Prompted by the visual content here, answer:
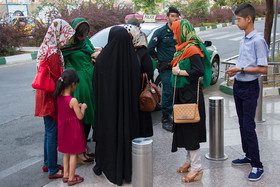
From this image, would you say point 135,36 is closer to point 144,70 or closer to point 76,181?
point 144,70

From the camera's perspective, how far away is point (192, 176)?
3.96 metres

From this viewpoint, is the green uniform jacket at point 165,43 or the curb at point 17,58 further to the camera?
the curb at point 17,58

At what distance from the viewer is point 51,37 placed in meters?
4.11

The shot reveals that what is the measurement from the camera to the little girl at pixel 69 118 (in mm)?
3855

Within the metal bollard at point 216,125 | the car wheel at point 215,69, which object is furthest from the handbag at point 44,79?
the car wheel at point 215,69

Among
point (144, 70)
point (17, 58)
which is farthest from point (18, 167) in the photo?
point (17, 58)

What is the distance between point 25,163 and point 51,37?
1.87 meters

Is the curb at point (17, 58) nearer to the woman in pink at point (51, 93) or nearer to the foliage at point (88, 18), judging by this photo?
the foliage at point (88, 18)

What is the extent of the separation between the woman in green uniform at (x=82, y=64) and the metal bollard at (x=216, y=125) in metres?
1.58

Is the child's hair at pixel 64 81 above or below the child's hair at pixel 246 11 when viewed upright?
below

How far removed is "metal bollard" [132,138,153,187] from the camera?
121 inches

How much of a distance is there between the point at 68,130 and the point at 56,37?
1.14 metres

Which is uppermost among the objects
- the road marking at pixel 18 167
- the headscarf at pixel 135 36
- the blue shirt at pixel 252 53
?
the headscarf at pixel 135 36

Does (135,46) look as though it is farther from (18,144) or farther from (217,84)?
(217,84)
